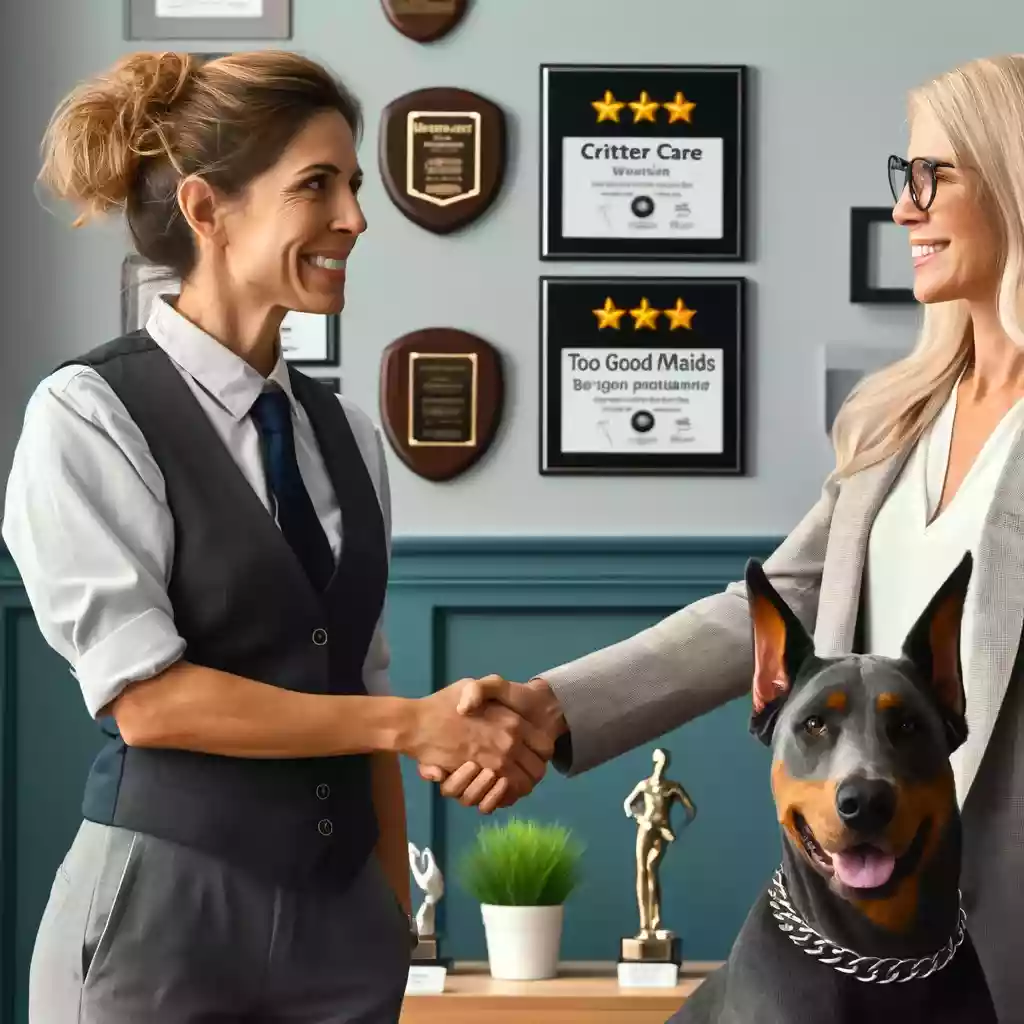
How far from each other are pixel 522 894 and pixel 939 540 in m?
1.41

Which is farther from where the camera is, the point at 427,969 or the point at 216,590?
the point at 427,969

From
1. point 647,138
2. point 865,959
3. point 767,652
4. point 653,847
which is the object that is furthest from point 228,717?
point 647,138

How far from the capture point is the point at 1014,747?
1.45 m

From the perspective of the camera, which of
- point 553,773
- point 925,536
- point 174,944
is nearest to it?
point 174,944

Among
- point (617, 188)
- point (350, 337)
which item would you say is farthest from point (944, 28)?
point (350, 337)

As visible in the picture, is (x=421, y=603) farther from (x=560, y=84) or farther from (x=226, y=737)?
(x=226, y=737)

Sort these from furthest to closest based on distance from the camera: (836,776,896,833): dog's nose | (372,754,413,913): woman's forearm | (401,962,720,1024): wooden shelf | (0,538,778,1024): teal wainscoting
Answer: (0,538,778,1024): teal wainscoting
(401,962,720,1024): wooden shelf
(372,754,413,913): woman's forearm
(836,776,896,833): dog's nose

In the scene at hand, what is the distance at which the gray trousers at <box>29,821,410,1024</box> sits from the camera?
4.79ft

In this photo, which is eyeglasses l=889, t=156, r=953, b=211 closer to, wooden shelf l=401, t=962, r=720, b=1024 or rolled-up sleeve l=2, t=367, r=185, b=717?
rolled-up sleeve l=2, t=367, r=185, b=717

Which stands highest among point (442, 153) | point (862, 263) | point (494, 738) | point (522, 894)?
point (442, 153)

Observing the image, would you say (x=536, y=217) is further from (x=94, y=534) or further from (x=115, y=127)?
(x=94, y=534)

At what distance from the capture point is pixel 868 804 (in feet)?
3.62

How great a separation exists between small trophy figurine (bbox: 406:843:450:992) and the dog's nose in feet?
5.56

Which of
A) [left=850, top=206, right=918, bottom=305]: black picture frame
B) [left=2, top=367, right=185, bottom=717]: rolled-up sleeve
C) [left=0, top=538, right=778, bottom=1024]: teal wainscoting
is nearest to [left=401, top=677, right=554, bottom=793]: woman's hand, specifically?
[left=2, top=367, right=185, bottom=717]: rolled-up sleeve
